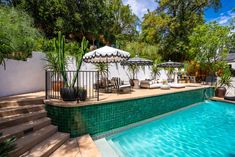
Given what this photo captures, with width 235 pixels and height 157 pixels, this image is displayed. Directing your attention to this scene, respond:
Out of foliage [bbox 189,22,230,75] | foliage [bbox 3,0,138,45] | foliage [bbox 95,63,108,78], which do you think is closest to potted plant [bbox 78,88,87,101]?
foliage [bbox 95,63,108,78]

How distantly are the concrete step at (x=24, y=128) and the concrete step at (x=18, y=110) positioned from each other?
0.56 m

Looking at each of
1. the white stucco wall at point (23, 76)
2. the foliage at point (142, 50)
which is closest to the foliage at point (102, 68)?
the white stucco wall at point (23, 76)

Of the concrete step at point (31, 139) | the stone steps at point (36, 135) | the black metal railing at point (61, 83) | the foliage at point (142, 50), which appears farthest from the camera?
the foliage at point (142, 50)

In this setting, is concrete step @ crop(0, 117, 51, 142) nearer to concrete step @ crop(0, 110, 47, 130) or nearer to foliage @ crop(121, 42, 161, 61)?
concrete step @ crop(0, 110, 47, 130)

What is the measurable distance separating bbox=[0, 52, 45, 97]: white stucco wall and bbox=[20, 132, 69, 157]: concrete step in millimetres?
4057

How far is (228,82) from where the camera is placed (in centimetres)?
1497

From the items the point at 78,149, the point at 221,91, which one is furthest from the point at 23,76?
the point at 221,91

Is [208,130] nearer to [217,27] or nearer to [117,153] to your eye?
[117,153]

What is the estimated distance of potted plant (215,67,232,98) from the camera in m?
14.4

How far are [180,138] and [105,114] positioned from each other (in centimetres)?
297

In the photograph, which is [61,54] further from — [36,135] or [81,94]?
[36,135]

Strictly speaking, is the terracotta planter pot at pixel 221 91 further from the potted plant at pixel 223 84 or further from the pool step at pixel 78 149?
the pool step at pixel 78 149

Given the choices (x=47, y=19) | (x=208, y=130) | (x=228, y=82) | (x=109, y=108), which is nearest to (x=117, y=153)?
(x=109, y=108)

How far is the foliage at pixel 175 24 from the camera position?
2486 centimetres
